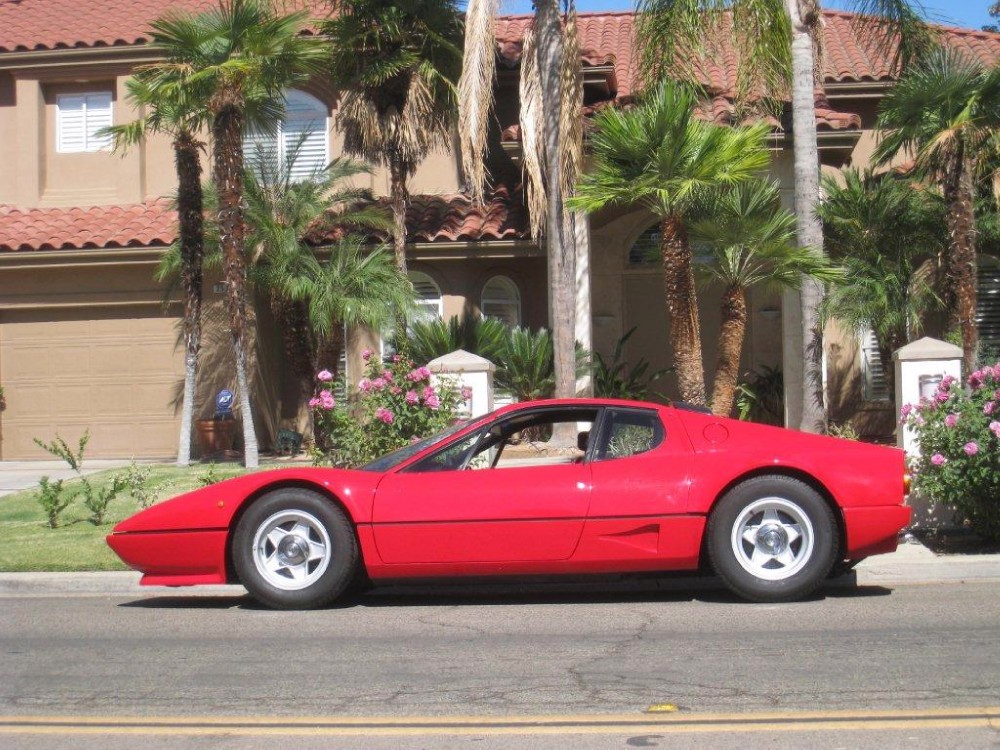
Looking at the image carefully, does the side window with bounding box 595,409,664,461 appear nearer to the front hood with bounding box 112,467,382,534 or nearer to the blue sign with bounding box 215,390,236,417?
the front hood with bounding box 112,467,382,534

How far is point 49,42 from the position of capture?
18.7 metres

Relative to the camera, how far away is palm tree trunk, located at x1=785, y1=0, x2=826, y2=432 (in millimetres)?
13094

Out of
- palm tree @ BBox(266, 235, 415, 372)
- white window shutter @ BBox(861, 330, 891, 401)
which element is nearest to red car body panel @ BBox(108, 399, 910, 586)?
palm tree @ BBox(266, 235, 415, 372)

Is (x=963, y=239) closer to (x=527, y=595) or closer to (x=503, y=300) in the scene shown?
(x=503, y=300)

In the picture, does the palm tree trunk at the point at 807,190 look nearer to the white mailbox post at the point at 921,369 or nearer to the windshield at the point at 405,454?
the white mailbox post at the point at 921,369

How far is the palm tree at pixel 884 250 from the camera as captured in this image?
46.7 feet

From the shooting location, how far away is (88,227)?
57.9ft

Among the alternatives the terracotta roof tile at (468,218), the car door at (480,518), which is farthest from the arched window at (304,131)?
the car door at (480,518)

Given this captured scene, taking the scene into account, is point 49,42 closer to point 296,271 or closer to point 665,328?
point 296,271

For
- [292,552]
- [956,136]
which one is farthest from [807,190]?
[292,552]

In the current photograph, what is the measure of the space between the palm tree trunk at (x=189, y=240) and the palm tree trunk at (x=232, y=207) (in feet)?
1.87

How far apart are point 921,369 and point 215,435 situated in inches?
415

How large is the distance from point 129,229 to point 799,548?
13.0 metres

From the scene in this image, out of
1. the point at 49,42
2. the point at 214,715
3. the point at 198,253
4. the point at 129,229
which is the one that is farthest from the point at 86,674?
the point at 49,42
